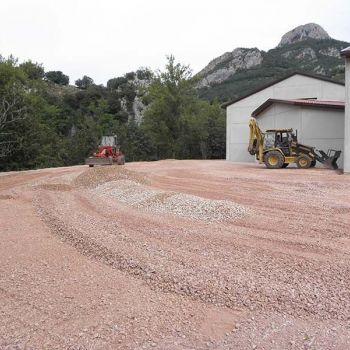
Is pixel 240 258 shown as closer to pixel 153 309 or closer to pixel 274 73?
pixel 153 309

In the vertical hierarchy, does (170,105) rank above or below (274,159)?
above

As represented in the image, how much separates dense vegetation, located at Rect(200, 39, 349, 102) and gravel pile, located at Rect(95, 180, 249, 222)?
55.0m

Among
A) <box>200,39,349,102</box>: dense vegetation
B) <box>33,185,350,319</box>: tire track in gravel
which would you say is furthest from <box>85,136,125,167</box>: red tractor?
<box>200,39,349,102</box>: dense vegetation

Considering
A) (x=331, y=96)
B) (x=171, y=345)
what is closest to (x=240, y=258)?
(x=171, y=345)

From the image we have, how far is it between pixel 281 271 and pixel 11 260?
12.4ft

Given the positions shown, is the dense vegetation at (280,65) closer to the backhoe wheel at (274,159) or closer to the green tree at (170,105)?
the green tree at (170,105)

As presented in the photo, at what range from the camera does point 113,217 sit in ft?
29.4

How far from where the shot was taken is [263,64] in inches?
2968

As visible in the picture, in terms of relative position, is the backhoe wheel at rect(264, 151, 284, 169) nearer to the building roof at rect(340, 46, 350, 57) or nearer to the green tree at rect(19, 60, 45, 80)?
the building roof at rect(340, 46, 350, 57)

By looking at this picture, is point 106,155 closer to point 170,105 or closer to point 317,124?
point 317,124

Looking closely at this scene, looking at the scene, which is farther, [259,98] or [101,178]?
[259,98]

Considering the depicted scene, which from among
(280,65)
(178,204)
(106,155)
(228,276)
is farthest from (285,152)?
(280,65)

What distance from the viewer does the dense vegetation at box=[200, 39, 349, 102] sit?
219 ft

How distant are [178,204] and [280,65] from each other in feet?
223
